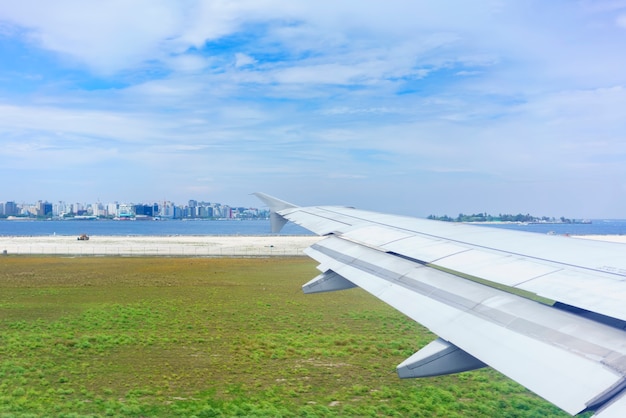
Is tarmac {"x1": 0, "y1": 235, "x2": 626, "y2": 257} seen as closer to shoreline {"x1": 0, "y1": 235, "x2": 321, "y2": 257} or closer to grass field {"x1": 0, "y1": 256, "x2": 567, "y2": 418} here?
shoreline {"x1": 0, "y1": 235, "x2": 321, "y2": 257}

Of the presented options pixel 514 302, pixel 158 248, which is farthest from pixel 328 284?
pixel 158 248

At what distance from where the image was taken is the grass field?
7832mm

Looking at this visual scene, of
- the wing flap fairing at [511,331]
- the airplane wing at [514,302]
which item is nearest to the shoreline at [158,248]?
the airplane wing at [514,302]

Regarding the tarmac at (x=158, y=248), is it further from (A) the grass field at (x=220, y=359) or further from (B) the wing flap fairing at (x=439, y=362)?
(B) the wing flap fairing at (x=439, y=362)

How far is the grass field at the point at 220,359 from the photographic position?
7832 millimetres

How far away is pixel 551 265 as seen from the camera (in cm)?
338

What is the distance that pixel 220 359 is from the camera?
10266 mm

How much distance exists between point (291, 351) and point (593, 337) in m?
9.11

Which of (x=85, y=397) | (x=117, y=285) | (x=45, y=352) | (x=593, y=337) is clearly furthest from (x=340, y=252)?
(x=117, y=285)

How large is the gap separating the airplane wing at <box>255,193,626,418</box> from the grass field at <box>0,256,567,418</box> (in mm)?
4071

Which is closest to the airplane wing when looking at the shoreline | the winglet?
the winglet

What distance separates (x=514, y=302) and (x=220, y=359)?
836 centimetres

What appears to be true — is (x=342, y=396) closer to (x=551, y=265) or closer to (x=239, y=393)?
(x=239, y=393)

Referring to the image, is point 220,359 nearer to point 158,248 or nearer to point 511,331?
point 511,331
